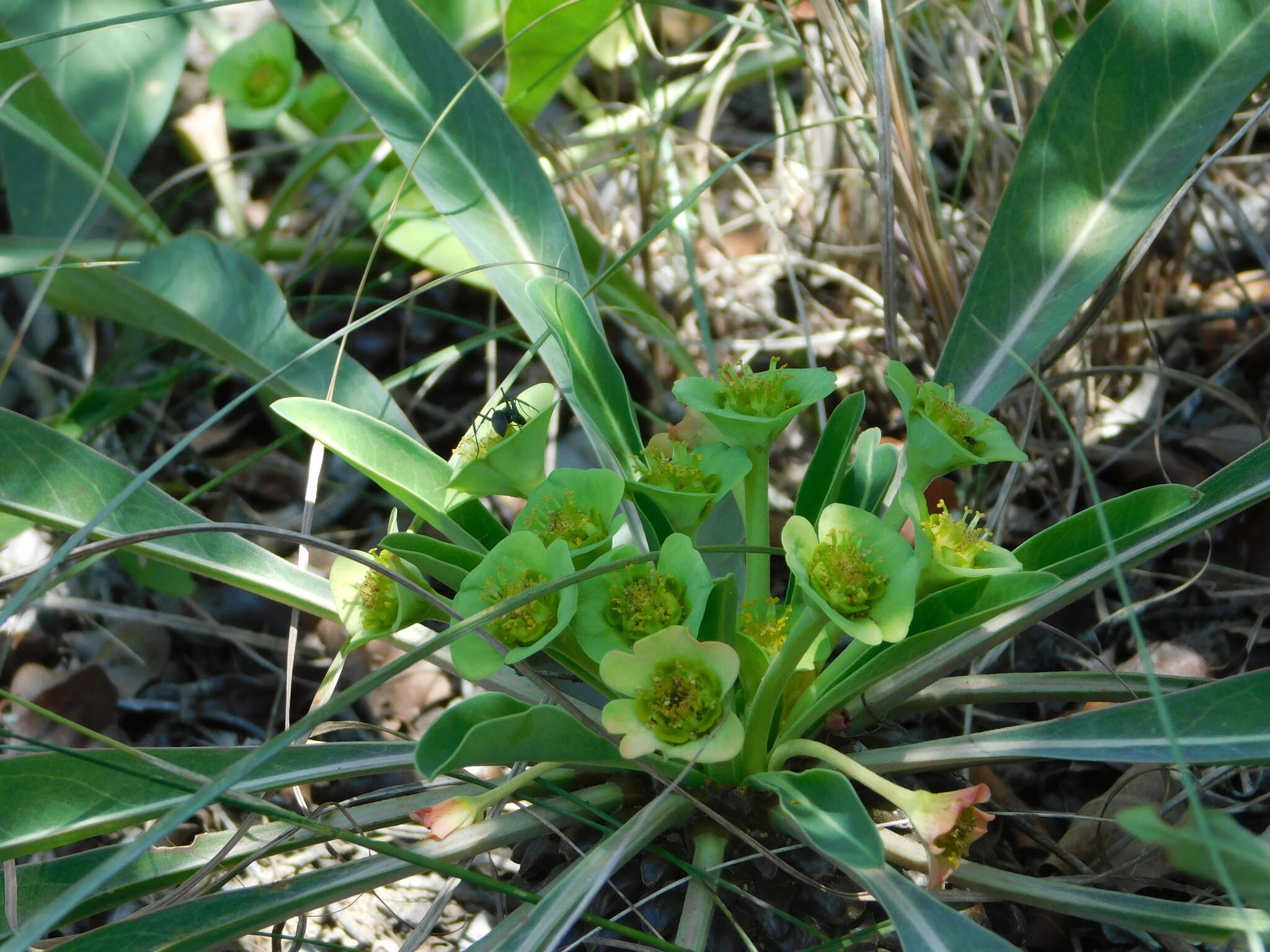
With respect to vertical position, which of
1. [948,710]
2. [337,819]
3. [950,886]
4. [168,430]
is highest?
[168,430]

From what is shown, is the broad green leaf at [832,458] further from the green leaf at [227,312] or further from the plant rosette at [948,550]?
the green leaf at [227,312]

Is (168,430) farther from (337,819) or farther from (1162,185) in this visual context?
(1162,185)

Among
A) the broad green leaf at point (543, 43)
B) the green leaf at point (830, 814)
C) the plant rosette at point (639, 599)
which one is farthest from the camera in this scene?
the broad green leaf at point (543, 43)

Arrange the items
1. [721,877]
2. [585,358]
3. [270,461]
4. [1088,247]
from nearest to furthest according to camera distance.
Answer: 1. [721,877]
2. [585,358]
3. [1088,247]
4. [270,461]


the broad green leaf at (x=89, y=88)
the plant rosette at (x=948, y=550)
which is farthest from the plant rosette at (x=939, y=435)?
the broad green leaf at (x=89, y=88)

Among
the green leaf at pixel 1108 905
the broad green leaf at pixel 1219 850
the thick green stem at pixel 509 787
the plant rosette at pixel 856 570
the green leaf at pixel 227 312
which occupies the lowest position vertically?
the green leaf at pixel 1108 905

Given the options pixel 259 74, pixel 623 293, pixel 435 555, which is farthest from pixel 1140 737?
pixel 259 74

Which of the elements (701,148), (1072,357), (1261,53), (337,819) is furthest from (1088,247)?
(337,819)
